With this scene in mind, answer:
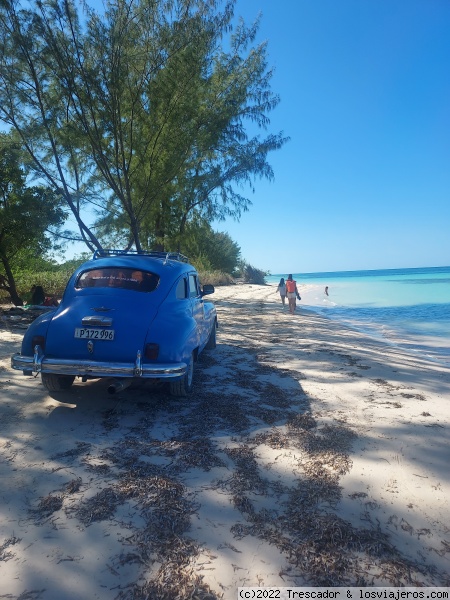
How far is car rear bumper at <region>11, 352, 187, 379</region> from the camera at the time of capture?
3965mm

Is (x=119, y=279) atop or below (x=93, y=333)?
atop

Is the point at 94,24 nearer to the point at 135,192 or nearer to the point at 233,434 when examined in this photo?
the point at 135,192

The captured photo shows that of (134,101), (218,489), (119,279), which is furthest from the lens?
(134,101)

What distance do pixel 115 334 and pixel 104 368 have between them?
419 millimetres

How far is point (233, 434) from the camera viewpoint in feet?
12.7

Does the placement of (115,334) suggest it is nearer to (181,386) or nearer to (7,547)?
(181,386)

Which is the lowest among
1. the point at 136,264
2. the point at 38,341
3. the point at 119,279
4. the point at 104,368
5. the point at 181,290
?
the point at 104,368

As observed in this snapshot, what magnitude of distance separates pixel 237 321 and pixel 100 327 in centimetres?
946

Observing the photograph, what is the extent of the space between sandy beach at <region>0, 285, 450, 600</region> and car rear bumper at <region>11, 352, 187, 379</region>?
0.56 meters

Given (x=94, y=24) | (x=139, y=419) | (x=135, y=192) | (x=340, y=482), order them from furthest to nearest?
(x=135, y=192)
(x=94, y=24)
(x=139, y=419)
(x=340, y=482)

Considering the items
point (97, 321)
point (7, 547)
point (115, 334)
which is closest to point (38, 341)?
point (97, 321)

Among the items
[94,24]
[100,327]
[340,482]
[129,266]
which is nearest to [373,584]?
[340,482]

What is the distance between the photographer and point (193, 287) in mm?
6266

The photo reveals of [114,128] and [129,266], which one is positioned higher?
[114,128]
